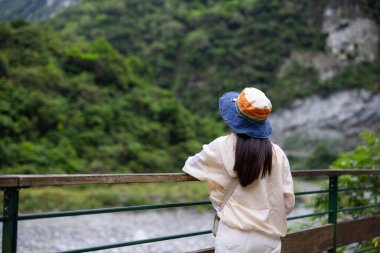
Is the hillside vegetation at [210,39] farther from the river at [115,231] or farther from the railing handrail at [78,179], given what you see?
the railing handrail at [78,179]

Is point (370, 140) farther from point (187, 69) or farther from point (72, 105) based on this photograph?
point (187, 69)

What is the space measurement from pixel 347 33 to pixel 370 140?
4885 centimetres

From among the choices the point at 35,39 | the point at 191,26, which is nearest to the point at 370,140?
the point at 35,39

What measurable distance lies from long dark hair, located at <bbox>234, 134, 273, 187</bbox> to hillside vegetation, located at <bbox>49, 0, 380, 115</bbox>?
47.4 metres

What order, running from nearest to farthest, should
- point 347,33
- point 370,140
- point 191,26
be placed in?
1. point 370,140
2. point 347,33
3. point 191,26

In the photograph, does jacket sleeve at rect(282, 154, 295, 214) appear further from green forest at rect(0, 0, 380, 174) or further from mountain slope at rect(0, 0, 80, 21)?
green forest at rect(0, 0, 380, 174)

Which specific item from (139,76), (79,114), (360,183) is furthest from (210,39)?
(360,183)

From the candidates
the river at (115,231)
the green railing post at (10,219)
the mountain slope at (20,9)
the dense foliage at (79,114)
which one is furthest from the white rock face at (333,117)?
the green railing post at (10,219)

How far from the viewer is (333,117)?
43.8 metres

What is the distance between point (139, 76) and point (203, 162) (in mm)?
33504

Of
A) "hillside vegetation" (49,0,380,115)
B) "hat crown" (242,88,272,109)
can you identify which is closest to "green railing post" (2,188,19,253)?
"hat crown" (242,88,272,109)

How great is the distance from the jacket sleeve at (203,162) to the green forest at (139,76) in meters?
18.3

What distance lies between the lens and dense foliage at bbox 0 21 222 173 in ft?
68.3

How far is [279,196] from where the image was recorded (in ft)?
6.00
